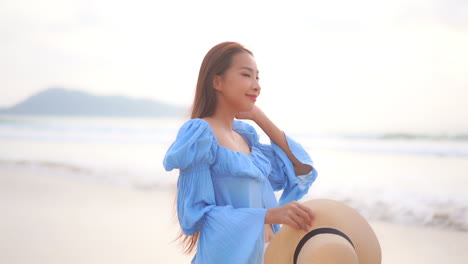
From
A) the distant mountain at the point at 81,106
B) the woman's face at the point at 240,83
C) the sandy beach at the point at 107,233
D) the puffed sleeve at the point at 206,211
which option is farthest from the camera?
the distant mountain at the point at 81,106

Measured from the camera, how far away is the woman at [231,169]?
1.84m

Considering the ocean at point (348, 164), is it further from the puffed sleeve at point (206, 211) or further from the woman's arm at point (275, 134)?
the puffed sleeve at point (206, 211)

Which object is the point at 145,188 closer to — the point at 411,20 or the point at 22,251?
the point at 22,251

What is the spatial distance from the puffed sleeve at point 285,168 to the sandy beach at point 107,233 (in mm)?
2512

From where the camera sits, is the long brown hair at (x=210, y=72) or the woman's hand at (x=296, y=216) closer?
the woman's hand at (x=296, y=216)

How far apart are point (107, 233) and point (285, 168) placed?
3442mm

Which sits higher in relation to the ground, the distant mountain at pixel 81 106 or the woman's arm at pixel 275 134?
the woman's arm at pixel 275 134

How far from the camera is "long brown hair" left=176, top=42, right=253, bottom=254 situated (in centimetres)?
208

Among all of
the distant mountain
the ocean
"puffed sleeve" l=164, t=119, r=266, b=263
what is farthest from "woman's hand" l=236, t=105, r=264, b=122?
the distant mountain

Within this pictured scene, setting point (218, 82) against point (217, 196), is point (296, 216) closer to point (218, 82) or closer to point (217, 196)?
point (217, 196)

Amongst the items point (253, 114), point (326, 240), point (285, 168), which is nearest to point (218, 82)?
point (253, 114)

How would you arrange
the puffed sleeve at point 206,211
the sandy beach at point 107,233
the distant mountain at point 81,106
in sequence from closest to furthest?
the puffed sleeve at point 206,211 → the sandy beach at point 107,233 → the distant mountain at point 81,106

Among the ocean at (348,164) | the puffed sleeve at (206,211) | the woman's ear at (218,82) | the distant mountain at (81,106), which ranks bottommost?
the distant mountain at (81,106)

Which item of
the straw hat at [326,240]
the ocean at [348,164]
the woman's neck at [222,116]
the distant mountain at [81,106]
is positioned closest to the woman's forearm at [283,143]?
the woman's neck at [222,116]
